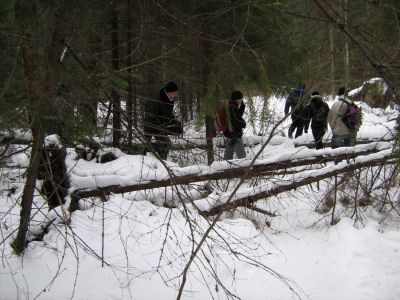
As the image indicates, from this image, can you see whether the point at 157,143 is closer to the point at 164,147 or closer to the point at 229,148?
the point at 164,147

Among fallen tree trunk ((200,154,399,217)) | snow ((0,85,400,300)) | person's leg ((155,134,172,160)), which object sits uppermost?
person's leg ((155,134,172,160))

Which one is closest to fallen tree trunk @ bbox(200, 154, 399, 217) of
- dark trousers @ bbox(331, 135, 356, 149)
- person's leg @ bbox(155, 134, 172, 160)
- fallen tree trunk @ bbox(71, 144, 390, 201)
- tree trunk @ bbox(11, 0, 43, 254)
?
fallen tree trunk @ bbox(71, 144, 390, 201)

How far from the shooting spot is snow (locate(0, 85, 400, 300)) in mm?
3340

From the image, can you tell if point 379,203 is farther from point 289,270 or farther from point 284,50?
point 284,50

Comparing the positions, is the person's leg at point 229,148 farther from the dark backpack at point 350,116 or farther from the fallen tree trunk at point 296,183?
the fallen tree trunk at point 296,183

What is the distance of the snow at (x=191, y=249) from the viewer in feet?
11.0

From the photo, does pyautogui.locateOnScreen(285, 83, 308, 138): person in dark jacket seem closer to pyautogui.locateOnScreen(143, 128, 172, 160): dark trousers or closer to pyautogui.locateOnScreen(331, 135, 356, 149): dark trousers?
pyautogui.locateOnScreen(331, 135, 356, 149): dark trousers

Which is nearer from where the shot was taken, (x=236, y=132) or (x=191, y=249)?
(x=191, y=249)

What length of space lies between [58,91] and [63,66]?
7.3 inches

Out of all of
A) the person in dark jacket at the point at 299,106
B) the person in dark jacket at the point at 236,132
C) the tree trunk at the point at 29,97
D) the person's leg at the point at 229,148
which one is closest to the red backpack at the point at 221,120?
the person in dark jacket at the point at 236,132

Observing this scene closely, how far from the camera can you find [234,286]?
3492 millimetres

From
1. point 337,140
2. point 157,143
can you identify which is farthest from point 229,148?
point 157,143

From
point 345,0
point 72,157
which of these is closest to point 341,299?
point 345,0

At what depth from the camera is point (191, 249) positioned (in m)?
3.90
